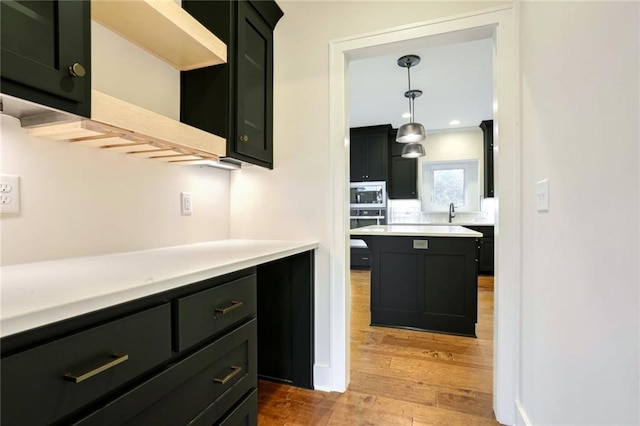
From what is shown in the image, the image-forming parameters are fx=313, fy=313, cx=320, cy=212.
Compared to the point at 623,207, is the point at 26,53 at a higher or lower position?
higher

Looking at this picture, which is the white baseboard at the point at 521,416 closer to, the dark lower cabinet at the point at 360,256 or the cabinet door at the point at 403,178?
the dark lower cabinet at the point at 360,256

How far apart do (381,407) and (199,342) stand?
1.21 m

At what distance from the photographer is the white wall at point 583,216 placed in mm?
719

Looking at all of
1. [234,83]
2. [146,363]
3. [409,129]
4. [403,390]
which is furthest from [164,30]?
[409,129]

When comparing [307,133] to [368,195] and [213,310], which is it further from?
[368,195]

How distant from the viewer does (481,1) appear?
63.1 inches

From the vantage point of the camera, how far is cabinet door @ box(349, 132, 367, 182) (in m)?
5.92

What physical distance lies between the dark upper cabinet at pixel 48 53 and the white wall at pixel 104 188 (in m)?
0.36

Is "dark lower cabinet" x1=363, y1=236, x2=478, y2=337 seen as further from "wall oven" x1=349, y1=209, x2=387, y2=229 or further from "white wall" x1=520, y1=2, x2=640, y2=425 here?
"wall oven" x1=349, y1=209, x2=387, y2=229

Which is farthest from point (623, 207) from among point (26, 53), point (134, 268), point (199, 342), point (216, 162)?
point (216, 162)

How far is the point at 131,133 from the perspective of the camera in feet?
3.47

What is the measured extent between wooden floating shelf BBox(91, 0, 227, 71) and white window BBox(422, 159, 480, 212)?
5.35 metres

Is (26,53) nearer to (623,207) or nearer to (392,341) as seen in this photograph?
(623,207)

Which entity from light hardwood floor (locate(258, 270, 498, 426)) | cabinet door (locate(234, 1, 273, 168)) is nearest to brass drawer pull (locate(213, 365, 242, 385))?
light hardwood floor (locate(258, 270, 498, 426))
